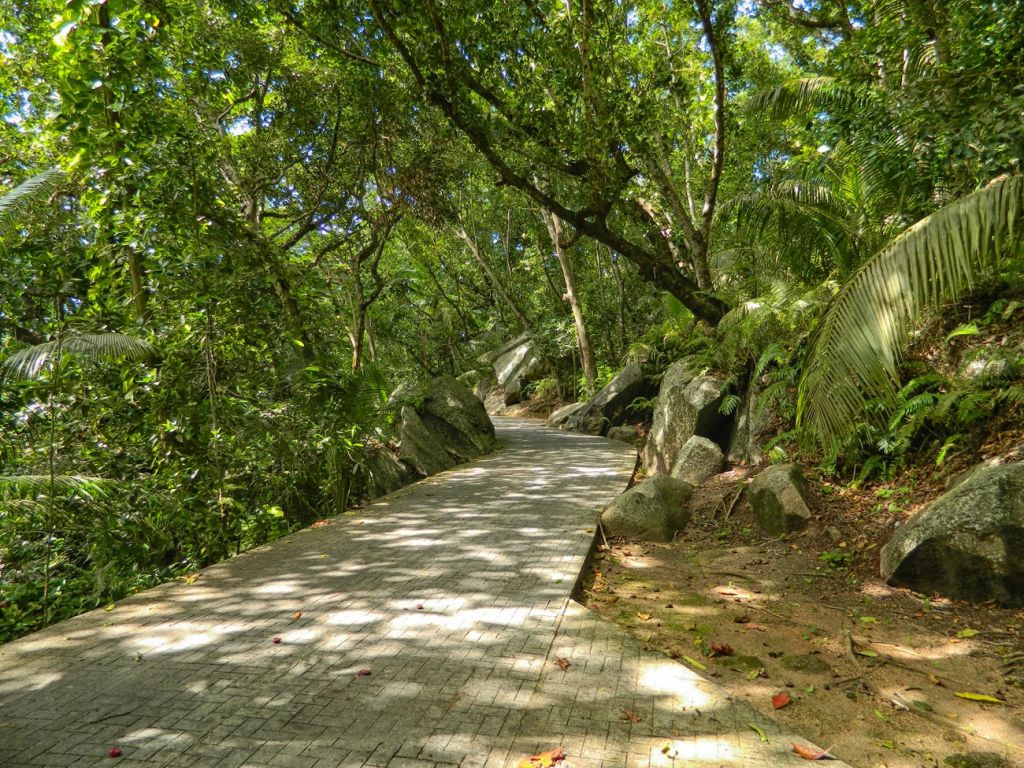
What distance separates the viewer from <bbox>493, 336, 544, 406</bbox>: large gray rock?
21.4 metres

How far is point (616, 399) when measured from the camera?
13.2 m

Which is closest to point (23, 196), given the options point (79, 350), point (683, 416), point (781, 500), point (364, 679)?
point (79, 350)

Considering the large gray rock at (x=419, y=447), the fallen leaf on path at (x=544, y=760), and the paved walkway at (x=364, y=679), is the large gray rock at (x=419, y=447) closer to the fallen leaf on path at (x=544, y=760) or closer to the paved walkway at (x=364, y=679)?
the paved walkway at (x=364, y=679)

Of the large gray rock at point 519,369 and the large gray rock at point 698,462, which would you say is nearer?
the large gray rock at point 698,462

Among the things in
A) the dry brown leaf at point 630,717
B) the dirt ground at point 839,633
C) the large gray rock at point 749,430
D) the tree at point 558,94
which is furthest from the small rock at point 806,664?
the tree at point 558,94

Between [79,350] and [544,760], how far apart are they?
4368mm

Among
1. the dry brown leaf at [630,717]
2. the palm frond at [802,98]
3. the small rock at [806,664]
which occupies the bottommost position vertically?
the small rock at [806,664]

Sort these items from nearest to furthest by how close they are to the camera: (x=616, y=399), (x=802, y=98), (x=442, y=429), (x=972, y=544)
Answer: (x=972, y=544) < (x=802, y=98) < (x=442, y=429) < (x=616, y=399)

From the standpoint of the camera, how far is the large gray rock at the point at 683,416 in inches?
331

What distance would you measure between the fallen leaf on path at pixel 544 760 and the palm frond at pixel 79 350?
4093mm

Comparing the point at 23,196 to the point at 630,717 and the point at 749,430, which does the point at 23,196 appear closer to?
the point at 630,717

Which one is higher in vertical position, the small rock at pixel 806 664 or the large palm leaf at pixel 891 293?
the large palm leaf at pixel 891 293

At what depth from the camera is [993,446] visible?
467 centimetres

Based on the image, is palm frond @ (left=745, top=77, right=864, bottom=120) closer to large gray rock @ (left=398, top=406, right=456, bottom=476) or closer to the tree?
the tree
